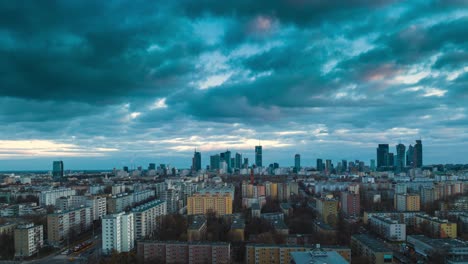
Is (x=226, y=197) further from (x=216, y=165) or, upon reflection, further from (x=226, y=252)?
(x=216, y=165)

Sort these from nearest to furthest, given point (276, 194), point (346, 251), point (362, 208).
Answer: point (346, 251), point (362, 208), point (276, 194)

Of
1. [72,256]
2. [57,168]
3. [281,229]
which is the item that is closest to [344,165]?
[57,168]

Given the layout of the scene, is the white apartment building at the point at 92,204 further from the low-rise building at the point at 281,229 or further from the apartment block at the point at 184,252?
the low-rise building at the point at 281,229

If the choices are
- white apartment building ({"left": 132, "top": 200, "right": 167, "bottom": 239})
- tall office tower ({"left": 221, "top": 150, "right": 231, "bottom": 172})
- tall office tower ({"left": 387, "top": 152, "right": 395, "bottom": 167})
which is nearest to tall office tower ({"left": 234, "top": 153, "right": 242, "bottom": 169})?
tall office tower ({"left": 221, "top": 150, "right": 231, "bottom": 172})

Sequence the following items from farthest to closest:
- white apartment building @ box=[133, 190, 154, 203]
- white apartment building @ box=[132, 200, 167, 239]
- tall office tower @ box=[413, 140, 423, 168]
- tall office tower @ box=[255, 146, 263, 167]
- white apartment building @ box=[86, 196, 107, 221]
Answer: tall office tower @ box=[255, 146, 263, 167] < tall office tower @ box=[413, 140, 423, 168] < white apartment building @ box=[133, 190, 154, 203] < white apartment building @ box=[86, 196, 107, 221] < white apartment building @ box=[132, 200, 167, 239]

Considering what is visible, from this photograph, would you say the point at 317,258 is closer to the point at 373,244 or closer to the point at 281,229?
the point at 373,244

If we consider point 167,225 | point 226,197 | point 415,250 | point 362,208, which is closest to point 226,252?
point 167,225

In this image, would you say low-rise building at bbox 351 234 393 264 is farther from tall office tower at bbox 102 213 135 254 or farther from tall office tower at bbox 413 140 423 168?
tall office tower at bbox 413 140 423 168
